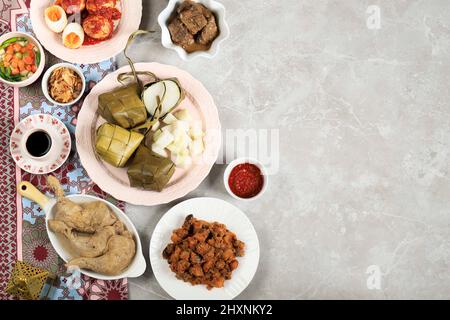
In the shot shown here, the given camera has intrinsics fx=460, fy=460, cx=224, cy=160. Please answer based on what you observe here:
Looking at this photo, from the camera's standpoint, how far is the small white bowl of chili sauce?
8.09 ft

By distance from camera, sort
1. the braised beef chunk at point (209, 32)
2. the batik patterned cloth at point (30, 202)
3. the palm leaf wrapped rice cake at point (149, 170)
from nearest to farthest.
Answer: the palm leaf wrapped rice cake at point (149, 170) < the braised beef chunk at point (209, 32) < the batik patterned cloth at point (30, 202)

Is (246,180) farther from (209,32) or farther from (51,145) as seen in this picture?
(51,145)

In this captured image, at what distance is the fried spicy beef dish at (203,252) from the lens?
2.37 m

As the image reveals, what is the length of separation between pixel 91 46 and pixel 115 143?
58cm

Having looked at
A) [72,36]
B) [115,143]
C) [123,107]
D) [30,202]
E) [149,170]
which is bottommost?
[30,202]

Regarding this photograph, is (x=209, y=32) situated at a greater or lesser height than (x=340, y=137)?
greater

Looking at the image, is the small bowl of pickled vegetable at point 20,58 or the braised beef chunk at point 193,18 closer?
the braised beef chunk at point 193,18

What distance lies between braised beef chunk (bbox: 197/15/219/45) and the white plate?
86 cm

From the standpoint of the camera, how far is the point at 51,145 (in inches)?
97.0

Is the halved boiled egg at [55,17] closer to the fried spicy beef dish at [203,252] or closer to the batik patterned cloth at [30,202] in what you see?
the batik patterned cloth at [30,202]

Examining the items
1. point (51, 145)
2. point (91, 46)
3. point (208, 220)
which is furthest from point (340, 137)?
point (51, 145)

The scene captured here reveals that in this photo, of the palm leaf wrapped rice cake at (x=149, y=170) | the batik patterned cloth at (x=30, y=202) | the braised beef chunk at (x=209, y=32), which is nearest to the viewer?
the palm leaf wrapped rice cake at (x=149, y=170)

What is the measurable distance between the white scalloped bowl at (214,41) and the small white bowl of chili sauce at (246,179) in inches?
23.9

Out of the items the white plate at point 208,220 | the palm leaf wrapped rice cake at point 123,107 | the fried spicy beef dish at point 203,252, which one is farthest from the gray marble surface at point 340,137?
the palm leaf wrapped rice cake at point 123,107
